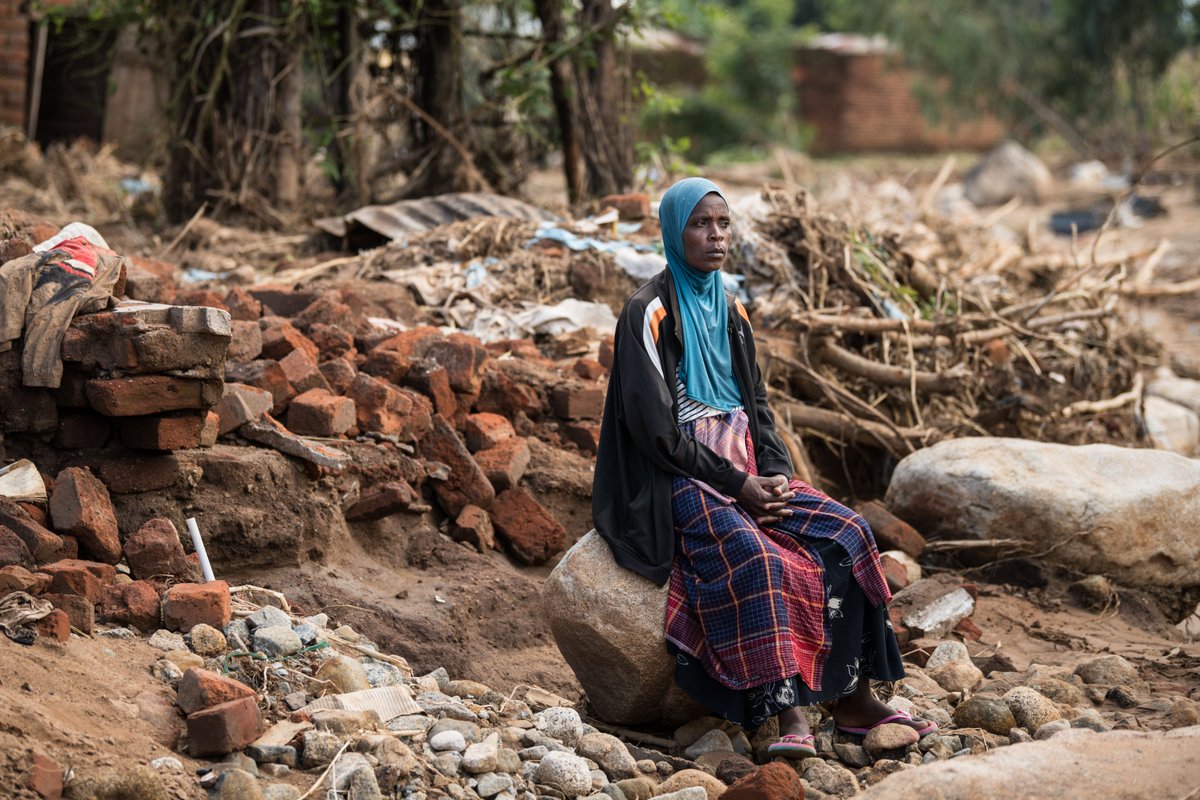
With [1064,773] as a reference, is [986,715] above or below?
below

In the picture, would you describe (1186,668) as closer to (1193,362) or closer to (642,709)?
(642,709)

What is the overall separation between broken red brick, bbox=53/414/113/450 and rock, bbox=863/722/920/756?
2.52 meters

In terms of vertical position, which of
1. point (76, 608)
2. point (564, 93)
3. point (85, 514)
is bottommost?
A: point (76, 608)

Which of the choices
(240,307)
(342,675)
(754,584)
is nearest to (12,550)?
(342,675)

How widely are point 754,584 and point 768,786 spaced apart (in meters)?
0.61

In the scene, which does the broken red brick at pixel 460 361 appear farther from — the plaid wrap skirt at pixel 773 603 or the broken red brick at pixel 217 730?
the broken red brick at pixel 217 730

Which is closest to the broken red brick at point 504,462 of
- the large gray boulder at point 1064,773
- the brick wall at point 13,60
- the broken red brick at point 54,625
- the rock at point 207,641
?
the rock at point 207,641

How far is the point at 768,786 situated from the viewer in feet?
9.98

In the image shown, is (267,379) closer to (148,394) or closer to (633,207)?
(148,394)

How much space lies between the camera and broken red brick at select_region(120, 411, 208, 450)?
3.90 meters

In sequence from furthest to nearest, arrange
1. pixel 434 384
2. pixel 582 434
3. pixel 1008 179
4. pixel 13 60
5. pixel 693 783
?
pixel 1008 179, pixel 13 60, pixel 582 434, pixel 434 384, pixel 693 783

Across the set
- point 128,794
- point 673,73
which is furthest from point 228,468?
point 673,73

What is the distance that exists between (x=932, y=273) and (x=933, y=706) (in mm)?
4074

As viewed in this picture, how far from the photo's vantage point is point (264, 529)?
411cm
